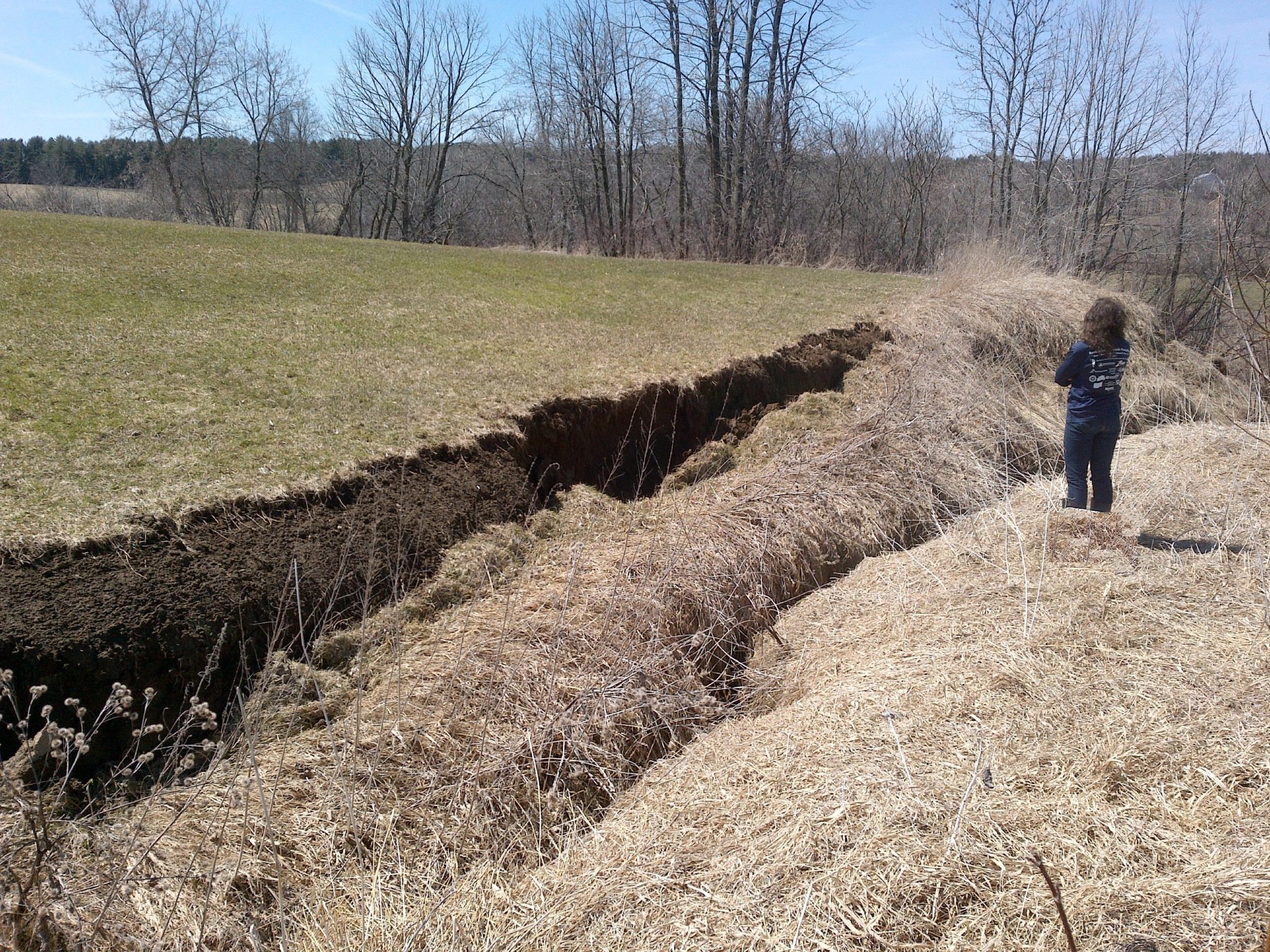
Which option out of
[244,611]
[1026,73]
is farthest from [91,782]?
[1026,73]

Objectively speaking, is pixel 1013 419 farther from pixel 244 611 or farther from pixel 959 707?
pixel 244 611

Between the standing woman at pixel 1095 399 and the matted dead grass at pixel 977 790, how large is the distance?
0.78 m

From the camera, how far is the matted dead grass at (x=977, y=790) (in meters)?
2.93

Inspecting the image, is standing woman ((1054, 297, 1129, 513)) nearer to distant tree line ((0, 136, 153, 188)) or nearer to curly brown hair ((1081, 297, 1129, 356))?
curly brown hair ((1081, 297, 1129, 356))

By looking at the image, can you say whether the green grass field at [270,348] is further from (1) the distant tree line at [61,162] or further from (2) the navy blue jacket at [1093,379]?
(1) the distant tree line at [61,162]

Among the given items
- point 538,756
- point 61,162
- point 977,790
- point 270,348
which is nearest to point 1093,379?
point 977,790

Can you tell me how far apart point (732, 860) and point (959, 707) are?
5.01ft

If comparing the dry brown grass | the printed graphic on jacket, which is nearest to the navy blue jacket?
the printed graphic on jacket

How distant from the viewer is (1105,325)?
5773 millimetres

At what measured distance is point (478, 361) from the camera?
7492 millimetres

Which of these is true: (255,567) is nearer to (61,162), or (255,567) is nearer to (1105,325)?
(1105,325)

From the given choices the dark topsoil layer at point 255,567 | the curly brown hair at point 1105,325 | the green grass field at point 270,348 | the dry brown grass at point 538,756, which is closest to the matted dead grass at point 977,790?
the dry brown grass at point 538,756

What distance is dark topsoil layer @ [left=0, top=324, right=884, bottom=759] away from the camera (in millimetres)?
3625

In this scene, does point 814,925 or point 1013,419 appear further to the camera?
point 1013,419
